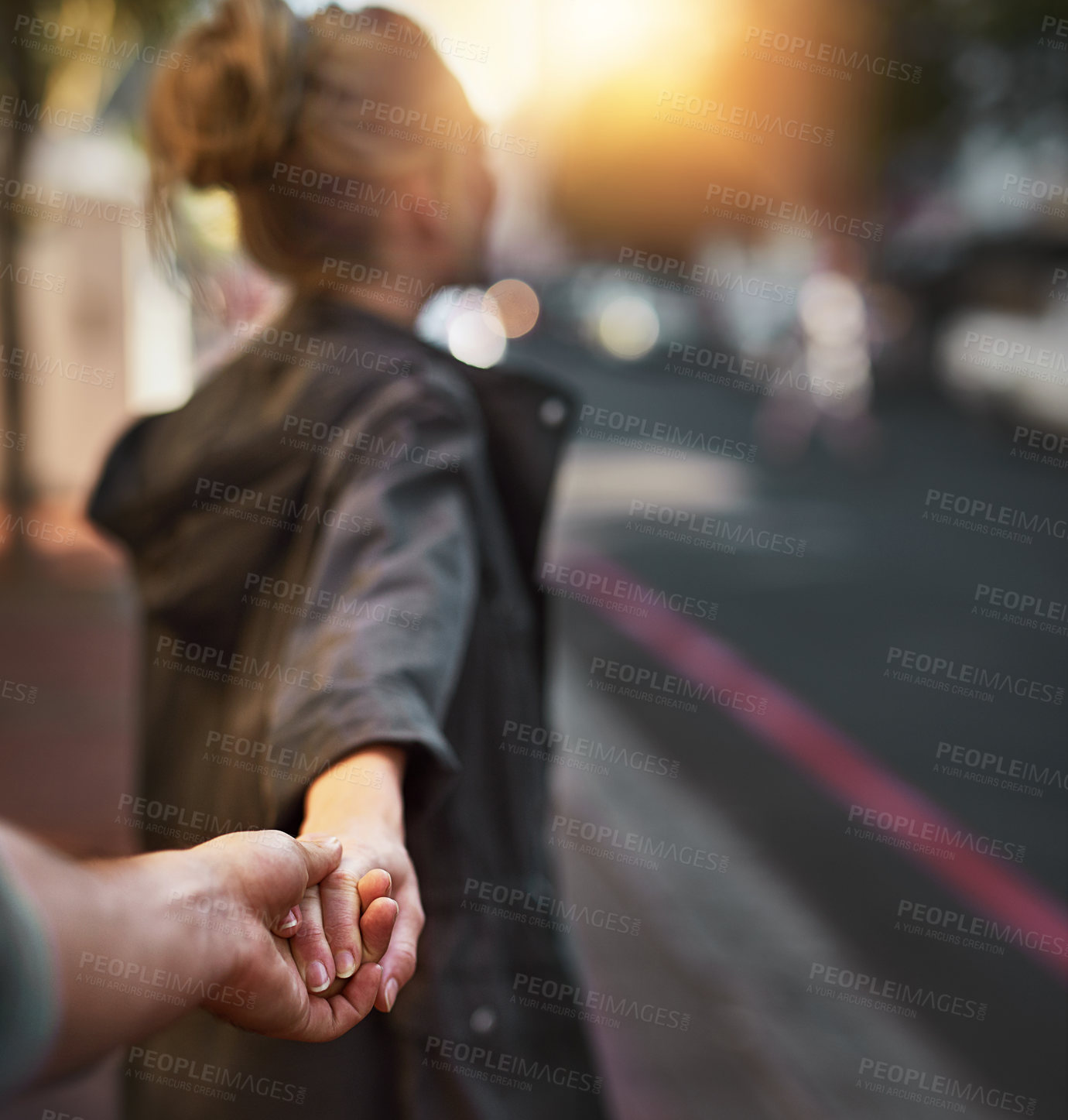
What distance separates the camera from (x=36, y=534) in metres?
7.12

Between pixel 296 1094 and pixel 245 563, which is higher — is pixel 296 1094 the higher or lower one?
the lower one

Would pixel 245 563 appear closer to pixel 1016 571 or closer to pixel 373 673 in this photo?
pixel 373 673

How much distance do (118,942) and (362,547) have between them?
2.15 feet

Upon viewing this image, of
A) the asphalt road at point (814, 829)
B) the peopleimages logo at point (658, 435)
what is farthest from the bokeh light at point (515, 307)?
the asphalt road at point (814, 829)

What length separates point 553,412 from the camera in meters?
1.61

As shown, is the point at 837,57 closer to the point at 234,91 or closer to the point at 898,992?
the point at 898,992

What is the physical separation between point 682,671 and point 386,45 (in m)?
5.01

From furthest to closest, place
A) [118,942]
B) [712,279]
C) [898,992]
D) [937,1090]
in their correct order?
1. [712,279]
2. [898,992]
3. [937,1090]
4. [118,942]

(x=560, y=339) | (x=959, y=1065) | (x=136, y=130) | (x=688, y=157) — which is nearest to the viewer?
(x=959, y=1065)

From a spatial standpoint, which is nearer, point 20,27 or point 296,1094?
point 296,1094

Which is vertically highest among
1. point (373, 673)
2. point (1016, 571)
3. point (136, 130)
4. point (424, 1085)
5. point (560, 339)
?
point (136, 130)

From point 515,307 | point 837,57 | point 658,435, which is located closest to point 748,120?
point 837,57

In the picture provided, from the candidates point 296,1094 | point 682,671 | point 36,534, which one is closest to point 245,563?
point 296,1094

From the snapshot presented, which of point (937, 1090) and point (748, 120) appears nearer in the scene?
point (937, 1090)
